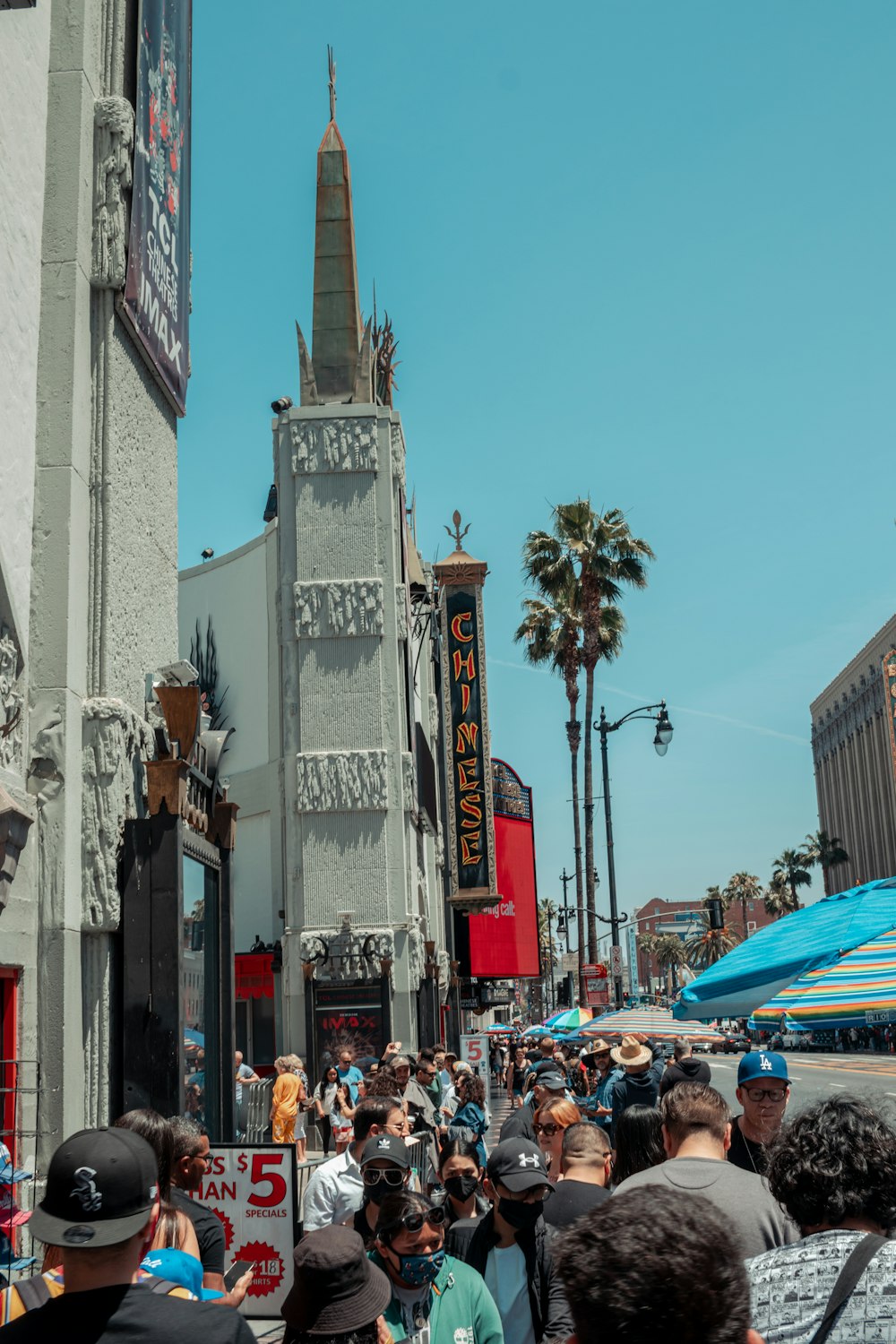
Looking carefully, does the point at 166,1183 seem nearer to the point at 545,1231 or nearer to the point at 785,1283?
the point at 545,1231

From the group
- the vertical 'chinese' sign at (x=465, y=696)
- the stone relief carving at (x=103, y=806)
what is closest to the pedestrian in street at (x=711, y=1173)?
the stone relief carving at (x=103, y=806)

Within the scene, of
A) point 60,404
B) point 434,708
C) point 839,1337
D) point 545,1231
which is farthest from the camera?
point 434,708

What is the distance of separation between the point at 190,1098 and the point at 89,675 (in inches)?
134

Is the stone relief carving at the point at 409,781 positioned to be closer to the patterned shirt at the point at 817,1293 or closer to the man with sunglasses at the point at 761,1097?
the man with sunglasses at the point at 761,1097

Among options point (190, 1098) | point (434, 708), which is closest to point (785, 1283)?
point (190, 1098)

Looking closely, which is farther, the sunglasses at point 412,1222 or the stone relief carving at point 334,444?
the stone relief carving at point 334,444

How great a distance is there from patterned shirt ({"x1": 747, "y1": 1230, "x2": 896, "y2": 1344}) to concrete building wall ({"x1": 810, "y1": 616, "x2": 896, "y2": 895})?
102697mm

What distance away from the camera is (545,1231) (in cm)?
534

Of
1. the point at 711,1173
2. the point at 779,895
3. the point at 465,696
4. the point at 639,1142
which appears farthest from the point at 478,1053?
the point at 779,895

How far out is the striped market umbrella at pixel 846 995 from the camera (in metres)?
7.97

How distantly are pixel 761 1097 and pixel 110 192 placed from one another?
8.56 metres

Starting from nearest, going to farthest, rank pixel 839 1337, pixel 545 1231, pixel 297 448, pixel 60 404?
pixel 839 1337 < pixel 545 1231 < pixel 60 404 < pixel 297 448

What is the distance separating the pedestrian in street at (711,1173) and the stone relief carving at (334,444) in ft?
79.2

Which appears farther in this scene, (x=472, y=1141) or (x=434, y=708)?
(x=434, y=708)
